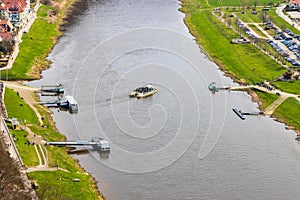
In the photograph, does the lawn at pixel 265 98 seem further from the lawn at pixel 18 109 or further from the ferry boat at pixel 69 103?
the lawn at pixel 18 109

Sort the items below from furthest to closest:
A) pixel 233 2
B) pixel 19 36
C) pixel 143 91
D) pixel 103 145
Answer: pixel 233 2
pixel 19 36
pixel 143 91
pixel 103 145

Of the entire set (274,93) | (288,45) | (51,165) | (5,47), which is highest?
(51,165)

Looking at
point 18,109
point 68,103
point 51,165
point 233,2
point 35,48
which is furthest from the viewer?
point 233,2

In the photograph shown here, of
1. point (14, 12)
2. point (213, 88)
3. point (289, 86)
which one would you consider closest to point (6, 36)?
point (14, 12)

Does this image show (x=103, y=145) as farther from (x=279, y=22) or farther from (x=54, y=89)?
(x=279, y=22)

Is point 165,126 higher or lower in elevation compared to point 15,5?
lower

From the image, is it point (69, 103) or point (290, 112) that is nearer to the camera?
point (69, 103)

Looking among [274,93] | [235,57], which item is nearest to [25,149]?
[274,93]
